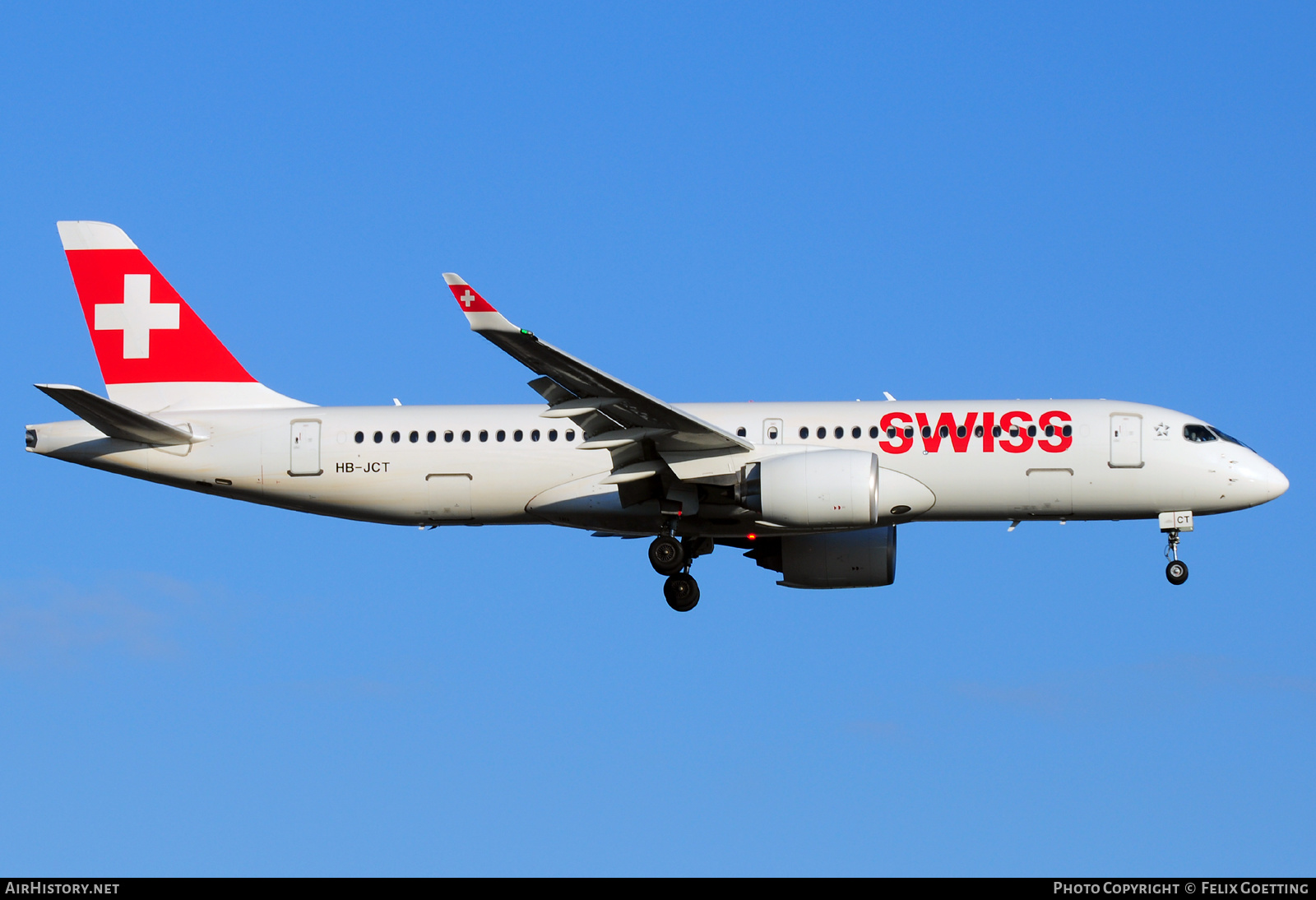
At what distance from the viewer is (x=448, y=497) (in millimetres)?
34562

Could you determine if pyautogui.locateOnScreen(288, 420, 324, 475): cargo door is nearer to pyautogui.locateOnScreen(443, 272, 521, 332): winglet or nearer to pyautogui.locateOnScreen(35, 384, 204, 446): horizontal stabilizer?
pyautogui.locateOnScreen(35, 384, 204, 446): horizontal stabilizer

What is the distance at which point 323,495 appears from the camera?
35.3 m

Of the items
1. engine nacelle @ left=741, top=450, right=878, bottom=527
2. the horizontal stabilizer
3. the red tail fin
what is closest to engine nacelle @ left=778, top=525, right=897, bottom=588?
engine nacelle @ left=741, top=450, right=878, bottom=527

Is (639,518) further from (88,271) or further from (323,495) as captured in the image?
(88,271)

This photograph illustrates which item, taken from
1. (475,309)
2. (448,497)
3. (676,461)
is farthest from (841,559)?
(475,309)

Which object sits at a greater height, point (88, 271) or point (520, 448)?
point (88, 271)

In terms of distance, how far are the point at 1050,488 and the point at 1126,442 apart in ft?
6.28

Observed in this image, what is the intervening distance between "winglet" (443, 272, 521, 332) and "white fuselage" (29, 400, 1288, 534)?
6.60 m

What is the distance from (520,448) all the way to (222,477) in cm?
690

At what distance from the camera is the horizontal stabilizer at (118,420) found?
108ft

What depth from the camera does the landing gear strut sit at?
33.5 m

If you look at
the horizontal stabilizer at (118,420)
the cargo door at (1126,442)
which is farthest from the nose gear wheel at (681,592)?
the horizontal stabilizer at (118,420)

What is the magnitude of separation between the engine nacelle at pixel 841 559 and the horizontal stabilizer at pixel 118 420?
13.7 metres
